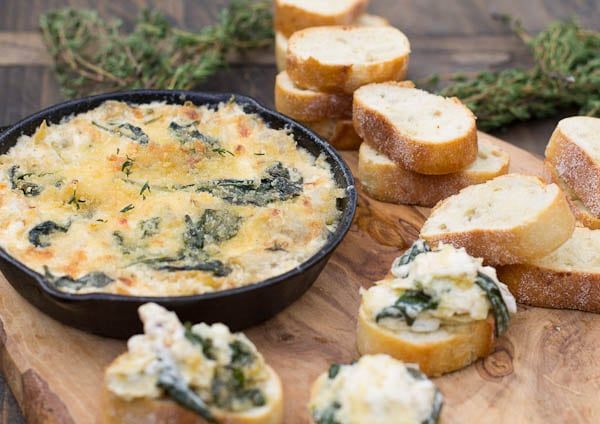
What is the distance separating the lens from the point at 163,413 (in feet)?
10.1

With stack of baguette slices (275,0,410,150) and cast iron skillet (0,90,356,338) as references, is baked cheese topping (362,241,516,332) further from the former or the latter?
stack of baguette slices (275,0,410,150)

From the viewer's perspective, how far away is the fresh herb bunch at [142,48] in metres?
5.98

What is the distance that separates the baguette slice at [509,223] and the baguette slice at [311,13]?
2.15 meters

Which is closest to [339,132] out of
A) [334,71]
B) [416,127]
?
[334,71]

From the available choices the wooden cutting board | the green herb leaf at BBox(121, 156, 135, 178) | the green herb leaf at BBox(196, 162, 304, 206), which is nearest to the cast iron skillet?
the wooden cutting board

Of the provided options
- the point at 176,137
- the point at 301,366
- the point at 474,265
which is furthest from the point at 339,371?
the point at 176,137

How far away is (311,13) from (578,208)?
2.33 m

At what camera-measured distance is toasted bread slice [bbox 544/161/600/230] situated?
446 centimetres

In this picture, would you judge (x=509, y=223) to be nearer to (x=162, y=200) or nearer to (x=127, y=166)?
(x=162, y=200)

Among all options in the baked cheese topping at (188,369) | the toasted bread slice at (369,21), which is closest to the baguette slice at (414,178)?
the toasted bread slice at (369,21)

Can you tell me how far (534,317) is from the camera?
4.09m

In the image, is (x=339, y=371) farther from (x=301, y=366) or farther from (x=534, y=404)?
(x=534, y=404)

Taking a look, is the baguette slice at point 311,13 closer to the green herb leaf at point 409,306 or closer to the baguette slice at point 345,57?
the baguette slice at point 345,57

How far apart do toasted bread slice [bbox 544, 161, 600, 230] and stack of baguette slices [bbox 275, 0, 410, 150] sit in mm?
1116
